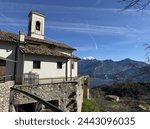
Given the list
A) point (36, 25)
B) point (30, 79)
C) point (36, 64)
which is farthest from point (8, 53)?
point (36, 25)

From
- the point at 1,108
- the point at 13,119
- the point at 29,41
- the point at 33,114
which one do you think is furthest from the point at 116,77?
the point at 29,41

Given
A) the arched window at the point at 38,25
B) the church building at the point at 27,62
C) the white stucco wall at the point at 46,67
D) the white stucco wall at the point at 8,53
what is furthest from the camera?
the arched window at the point at 38,25

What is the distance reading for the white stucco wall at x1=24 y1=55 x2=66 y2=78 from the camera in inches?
835

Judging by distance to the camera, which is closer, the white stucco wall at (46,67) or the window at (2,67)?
the window at (2,67)

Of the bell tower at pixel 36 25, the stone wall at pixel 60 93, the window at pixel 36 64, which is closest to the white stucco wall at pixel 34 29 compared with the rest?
the bell tower at pixel 36 25

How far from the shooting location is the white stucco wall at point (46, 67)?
21200 mm

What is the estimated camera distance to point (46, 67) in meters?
23.3

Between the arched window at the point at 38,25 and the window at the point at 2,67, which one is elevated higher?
the arched window at the point at 38,25

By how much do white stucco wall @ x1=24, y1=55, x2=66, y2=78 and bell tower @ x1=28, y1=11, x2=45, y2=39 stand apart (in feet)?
24.8

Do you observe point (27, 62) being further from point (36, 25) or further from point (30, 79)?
point (36, 25)

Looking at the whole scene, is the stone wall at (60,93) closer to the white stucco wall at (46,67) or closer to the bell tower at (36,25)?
the white stucco wall at (46,67)

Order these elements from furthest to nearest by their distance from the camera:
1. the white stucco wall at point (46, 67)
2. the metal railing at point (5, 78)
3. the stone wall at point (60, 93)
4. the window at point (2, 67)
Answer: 1. the white stucco wall at point (46, 67)
2. the stone wall at point (60, 93)
3. the window at point (2, 67)
4. the metal railing at point (5, 78)

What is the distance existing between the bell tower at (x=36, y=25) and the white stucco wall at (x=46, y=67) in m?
7.55

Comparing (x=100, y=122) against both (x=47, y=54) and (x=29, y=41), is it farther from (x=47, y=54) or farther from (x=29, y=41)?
(x=29, y=41)
